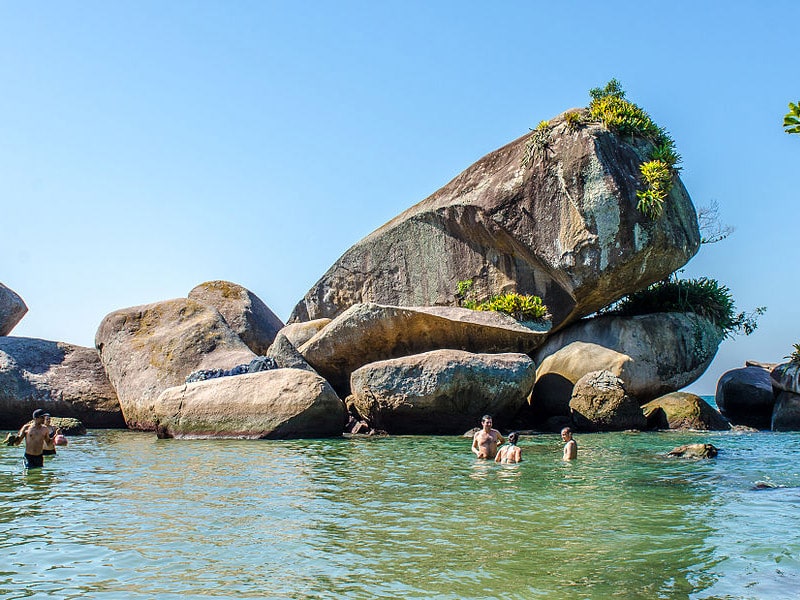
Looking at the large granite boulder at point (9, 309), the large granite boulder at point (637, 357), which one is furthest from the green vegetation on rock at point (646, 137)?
the large granite boulder at point (9, 309)

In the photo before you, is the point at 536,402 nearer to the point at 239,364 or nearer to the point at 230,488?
the point at 239,364

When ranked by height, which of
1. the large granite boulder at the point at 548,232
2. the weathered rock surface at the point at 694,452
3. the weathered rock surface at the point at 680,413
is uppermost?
the large granite boulder at the point at 548,232

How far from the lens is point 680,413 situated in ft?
65.3

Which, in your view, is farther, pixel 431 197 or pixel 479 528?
pixel 431 197

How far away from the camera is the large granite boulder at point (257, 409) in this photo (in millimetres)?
17094

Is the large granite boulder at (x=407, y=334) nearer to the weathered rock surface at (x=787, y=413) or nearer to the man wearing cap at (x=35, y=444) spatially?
the weathered rock surface at (x=787, y=413)

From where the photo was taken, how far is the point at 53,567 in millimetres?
6570

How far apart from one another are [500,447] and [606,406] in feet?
18.7

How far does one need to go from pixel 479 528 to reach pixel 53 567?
13.2ft

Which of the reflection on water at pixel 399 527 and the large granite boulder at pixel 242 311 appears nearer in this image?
the reflection on water at pixel 399 527

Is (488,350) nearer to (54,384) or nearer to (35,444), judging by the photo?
(35,444)

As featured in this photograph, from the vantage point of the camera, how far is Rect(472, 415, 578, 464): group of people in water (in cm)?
1362

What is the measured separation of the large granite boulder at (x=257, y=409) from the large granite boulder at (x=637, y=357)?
6.44 m

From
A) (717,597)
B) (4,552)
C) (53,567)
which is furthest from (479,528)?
(4,552)
